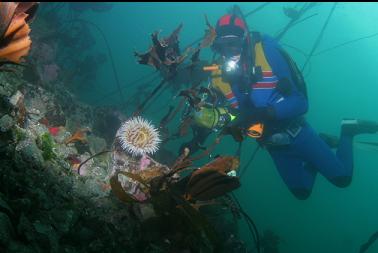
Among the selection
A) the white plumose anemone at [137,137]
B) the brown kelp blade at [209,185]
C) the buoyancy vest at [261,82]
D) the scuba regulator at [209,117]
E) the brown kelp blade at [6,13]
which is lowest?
the brown kelp blade at [209,185]

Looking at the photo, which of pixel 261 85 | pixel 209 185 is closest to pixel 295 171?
pixel 261 85

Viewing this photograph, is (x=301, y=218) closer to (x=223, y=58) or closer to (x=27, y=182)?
(x=223, y=58)

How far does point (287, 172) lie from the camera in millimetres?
7297

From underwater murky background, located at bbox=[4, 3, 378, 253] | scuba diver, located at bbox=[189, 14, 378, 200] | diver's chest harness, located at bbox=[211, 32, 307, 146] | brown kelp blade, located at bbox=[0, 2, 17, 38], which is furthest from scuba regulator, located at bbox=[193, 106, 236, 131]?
underwater murky background, located at bbox=[4, 3, 378, 253]

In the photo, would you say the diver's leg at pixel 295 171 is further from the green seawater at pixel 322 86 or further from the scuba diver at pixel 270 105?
the green seawater at pixel 322 86

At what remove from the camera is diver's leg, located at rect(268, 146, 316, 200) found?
7.21 meters

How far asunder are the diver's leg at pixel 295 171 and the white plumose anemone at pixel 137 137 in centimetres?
453

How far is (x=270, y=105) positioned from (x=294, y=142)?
1.45 meters

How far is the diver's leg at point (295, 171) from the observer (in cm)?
721

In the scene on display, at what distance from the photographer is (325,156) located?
23.0ft

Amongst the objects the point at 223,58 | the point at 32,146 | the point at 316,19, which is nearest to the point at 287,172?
the point at 223,58

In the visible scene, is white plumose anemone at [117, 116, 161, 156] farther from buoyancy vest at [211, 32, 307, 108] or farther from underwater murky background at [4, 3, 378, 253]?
underwater murky background at [4, 3, 378, 253]

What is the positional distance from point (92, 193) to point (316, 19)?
2371 inches

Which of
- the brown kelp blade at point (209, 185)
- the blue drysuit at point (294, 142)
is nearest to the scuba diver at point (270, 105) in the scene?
the blue drysuit at point (294, 142)
